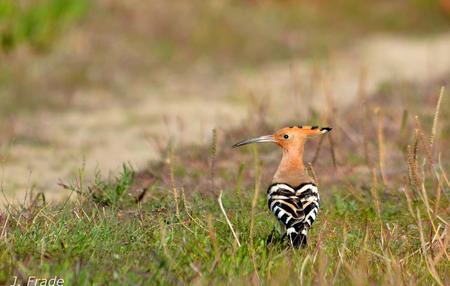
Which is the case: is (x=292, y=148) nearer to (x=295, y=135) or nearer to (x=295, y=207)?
(x=295, y=135)

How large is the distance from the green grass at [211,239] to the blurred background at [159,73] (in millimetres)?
1104

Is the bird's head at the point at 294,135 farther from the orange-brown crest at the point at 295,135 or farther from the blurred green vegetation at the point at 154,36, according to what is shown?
the blurred green vegetation at the point at 154,36

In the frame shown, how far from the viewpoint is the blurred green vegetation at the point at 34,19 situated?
360 inches

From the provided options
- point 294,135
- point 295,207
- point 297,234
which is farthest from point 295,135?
point 297,234

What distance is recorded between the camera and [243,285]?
2.93 meters

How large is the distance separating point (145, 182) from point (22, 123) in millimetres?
3232

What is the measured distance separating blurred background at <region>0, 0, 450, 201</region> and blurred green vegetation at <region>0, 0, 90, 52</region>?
0.05 feet

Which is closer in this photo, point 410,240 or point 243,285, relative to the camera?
point 243,285

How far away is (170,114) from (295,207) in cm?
514

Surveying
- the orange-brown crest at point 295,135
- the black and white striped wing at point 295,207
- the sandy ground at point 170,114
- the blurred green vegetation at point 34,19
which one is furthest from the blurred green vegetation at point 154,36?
the black and white striped wing at point 295,207

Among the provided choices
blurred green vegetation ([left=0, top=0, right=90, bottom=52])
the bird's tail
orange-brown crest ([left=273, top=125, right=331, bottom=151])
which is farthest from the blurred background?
the bird's tail

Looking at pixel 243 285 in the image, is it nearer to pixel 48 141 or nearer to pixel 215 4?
pixel 48 141

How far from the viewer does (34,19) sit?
937 centimetres

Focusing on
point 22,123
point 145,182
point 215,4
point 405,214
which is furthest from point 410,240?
point 215,4
